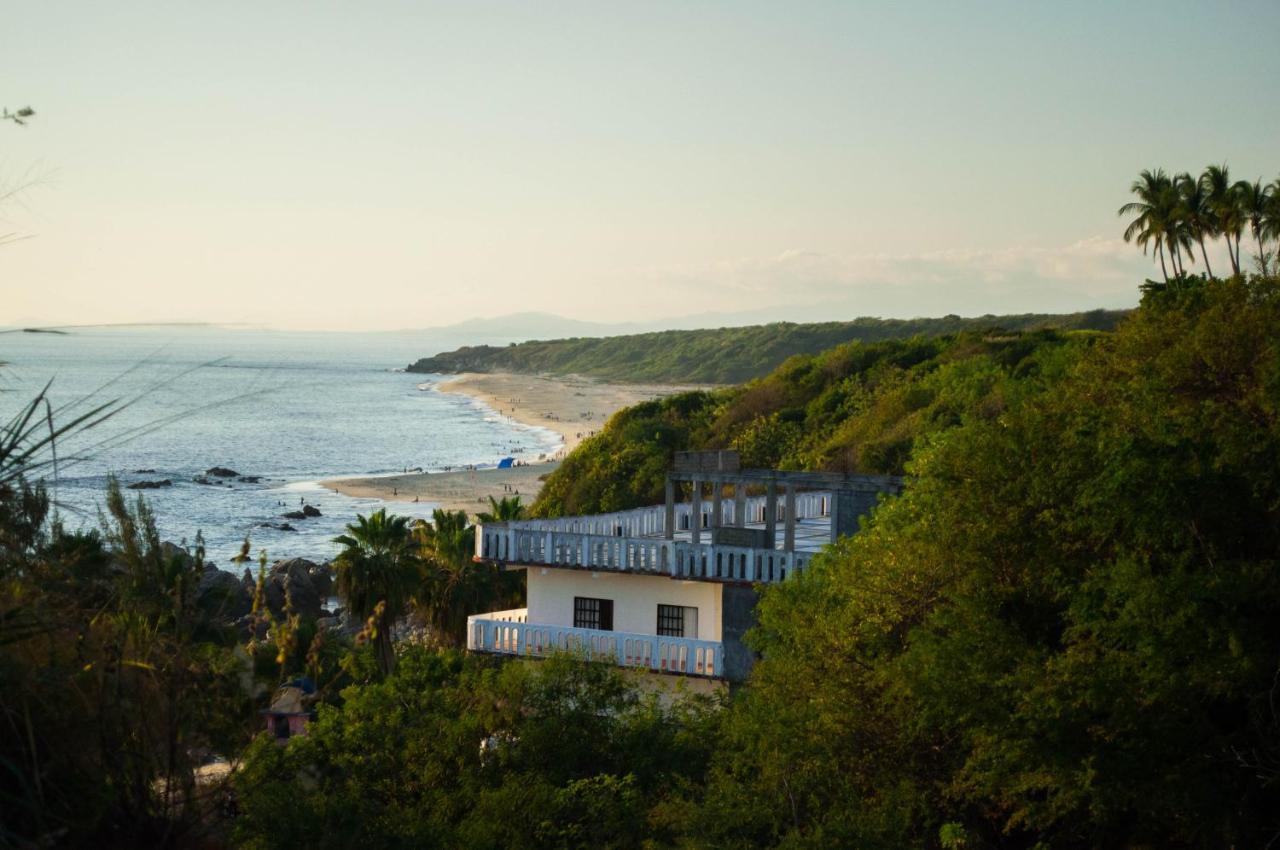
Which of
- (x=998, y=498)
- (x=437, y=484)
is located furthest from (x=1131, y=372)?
(x=437, y=484)

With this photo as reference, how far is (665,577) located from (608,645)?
1713mm

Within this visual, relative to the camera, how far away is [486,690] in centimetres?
1730

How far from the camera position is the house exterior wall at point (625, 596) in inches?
965

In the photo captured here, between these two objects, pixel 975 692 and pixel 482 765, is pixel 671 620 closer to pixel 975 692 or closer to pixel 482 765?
pixel 482 765

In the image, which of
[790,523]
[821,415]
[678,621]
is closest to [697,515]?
[678,621]

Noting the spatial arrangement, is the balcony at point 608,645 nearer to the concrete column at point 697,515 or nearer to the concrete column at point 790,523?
the concrete column at point 790,523

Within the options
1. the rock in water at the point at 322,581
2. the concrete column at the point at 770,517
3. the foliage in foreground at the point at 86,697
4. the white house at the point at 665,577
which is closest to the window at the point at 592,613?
the white house at the point at 665,577

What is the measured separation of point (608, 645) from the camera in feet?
78.6

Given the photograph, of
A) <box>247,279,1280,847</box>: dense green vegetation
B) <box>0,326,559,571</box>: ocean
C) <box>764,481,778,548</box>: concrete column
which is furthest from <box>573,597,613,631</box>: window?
<box>0,326,559,571</box>: ocean

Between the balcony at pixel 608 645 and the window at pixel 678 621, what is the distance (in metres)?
0.89

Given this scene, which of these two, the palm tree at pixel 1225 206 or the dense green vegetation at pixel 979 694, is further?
the palm tree at pixel 1225 206

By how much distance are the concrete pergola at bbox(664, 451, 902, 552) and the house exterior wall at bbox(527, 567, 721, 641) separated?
113cm

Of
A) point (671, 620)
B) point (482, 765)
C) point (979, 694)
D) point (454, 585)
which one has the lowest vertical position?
point (454, 585)

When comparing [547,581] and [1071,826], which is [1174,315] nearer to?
[1071,826]
